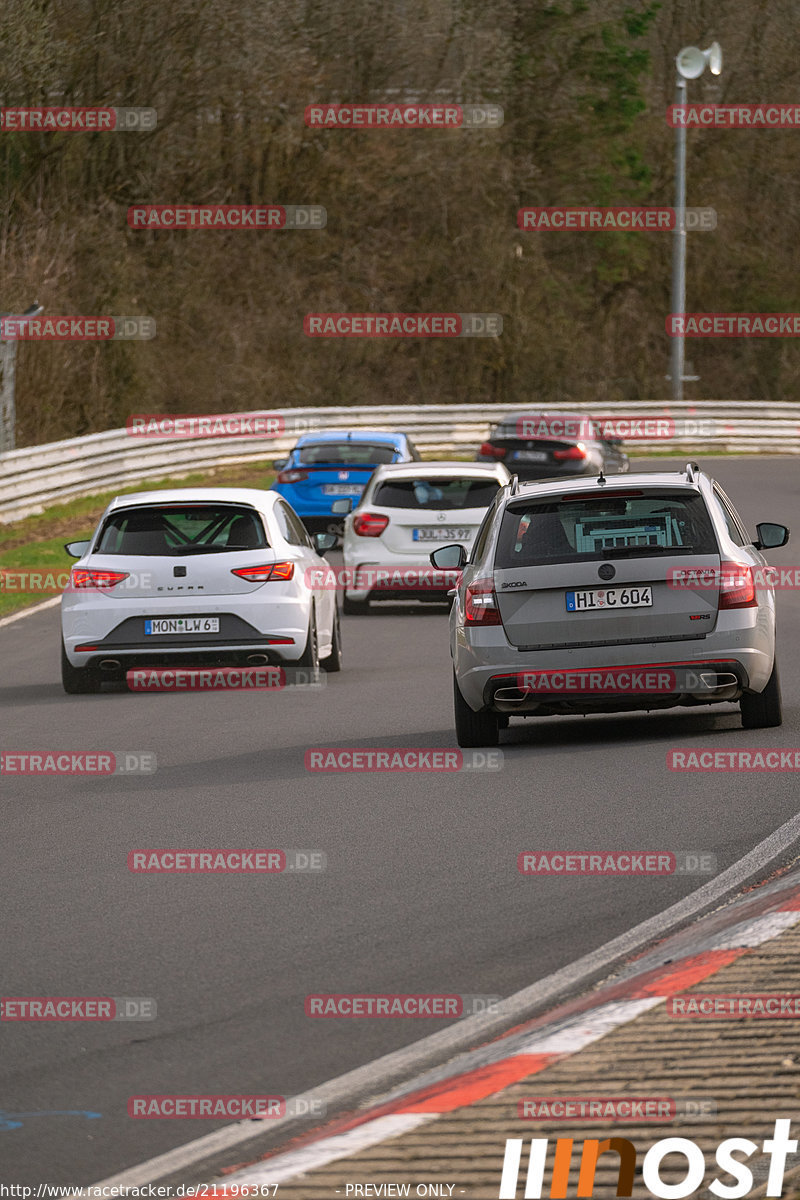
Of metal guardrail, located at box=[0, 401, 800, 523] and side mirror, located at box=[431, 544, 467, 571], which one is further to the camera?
metal guardrail, located at box=[0, 401, 800, 523]

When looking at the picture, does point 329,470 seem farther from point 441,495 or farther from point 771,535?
point 771,535

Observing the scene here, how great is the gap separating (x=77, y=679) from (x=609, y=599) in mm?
5455

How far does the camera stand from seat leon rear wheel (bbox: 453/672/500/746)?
40.4ft

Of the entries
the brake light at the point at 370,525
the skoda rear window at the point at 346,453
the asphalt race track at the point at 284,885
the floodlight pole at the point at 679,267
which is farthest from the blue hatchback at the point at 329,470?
the floodlight pole at the point at 679,267

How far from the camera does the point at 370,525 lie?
22.1 meters

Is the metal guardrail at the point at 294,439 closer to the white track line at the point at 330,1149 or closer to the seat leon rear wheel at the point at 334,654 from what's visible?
the seat leon rear wheel at the point at 334,654

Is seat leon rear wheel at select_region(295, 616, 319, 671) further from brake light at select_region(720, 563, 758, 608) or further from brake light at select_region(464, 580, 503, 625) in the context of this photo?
brake light at select_region(720, 563, 758, 608)

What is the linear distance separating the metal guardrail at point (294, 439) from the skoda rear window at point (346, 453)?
4.40 meters

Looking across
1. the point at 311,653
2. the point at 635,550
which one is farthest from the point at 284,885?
the point at 311,653

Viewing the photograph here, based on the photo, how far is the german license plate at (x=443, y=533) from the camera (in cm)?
2180

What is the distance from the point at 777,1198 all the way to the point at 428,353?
5204 centimetres

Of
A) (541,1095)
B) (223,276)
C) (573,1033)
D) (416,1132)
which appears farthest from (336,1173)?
(223,276)

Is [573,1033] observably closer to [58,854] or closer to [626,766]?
[58,854]

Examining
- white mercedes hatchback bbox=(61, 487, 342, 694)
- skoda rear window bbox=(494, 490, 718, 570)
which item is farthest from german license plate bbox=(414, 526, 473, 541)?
skoda rear window bbox=(494, 490, 718, 570)
